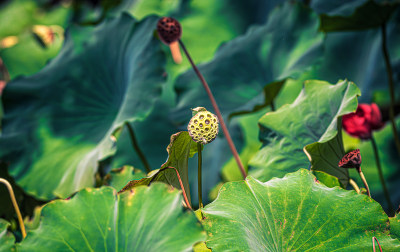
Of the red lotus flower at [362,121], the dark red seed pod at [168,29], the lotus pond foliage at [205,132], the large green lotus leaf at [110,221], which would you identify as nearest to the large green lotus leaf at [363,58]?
the lotus pond foliage at [205,132]

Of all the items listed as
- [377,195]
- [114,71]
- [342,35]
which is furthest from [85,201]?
[342,35]

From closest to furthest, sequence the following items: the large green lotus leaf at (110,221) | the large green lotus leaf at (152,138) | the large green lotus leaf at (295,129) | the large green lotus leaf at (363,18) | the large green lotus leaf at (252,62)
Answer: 1. the large green lotus leaf at (110,221)
2. the large green lotus leaf at (295,129)
3. the large green lotus leaf at (363,18)
4. the large green lotus leaf at (252,62)
5. the large green lotus leaf at (152,138)

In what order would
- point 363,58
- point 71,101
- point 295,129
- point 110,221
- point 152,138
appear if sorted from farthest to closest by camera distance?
point 363,58, point 152,138, point 71,101, point 295,129, point 110,221

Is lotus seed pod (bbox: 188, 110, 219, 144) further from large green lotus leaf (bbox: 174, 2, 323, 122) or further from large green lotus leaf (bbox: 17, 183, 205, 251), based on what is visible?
large green lotus leaf (bbox: 174, 2, 323, 122)

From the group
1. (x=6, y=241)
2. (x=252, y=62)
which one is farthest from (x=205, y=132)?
(x=252, y=62)

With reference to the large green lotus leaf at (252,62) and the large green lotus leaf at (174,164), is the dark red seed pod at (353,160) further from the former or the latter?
the large green lotus leaf at (252,62)

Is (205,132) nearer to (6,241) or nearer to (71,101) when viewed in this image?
(6,241)

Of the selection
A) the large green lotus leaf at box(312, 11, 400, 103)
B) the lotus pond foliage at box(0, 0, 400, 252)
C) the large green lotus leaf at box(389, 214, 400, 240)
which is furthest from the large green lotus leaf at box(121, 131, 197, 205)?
the large green lotus leaf at box(312, 11, 400, 103)
